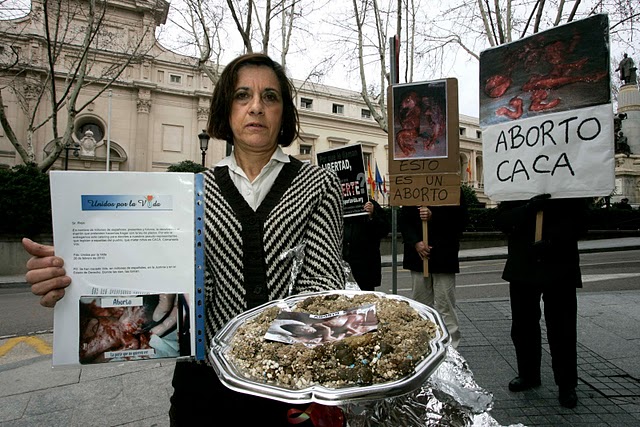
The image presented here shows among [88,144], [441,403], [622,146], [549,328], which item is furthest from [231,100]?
[88,144]

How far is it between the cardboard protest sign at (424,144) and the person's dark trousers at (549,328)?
1.13 meters

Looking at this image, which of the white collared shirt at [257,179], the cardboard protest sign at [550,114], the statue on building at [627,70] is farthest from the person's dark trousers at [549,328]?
the statue on building at [627,70]

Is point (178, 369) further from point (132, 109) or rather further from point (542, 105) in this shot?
point (132, 109)

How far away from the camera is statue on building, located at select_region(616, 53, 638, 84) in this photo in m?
25.6

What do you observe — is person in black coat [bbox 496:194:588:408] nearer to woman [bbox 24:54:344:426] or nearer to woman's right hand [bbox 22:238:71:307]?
woman [bbox 24:54:344:426]

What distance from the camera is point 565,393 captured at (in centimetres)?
318

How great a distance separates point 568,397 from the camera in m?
3.15

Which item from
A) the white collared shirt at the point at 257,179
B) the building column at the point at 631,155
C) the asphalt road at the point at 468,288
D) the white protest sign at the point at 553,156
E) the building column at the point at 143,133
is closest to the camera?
the white collared shirt at the point at 257,179

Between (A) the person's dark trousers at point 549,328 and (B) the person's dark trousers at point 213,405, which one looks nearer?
(B) the person's dark trousers at point 213,405

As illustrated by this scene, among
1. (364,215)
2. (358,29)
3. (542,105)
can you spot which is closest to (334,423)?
(542,105)

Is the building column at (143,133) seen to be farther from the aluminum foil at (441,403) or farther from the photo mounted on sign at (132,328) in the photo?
the aluminum foil at (441,403)

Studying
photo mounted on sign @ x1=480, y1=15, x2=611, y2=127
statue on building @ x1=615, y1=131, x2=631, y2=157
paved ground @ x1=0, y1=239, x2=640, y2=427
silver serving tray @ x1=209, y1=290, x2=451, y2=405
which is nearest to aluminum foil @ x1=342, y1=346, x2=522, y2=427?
silver serving tray @ x1=209, y1=290, x2=451, y2=405

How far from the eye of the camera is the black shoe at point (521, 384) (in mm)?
3420

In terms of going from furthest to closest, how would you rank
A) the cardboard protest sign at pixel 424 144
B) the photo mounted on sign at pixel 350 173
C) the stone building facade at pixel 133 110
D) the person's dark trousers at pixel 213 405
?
the stone building facade at pixel 133 110
the photo mounted on sign at pixel 350 173
the cardboard protest sign at pixel 424 144
the person's dark trousers at pixel 213 405
